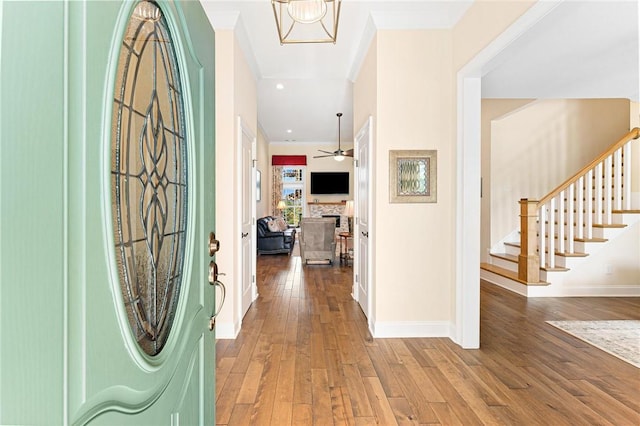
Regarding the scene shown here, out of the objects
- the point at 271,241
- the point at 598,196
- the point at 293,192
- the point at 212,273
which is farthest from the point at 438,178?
the point at 293,192

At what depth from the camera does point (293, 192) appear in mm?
10977

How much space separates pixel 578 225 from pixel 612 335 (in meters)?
2.12

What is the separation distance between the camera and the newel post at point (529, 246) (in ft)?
15.4

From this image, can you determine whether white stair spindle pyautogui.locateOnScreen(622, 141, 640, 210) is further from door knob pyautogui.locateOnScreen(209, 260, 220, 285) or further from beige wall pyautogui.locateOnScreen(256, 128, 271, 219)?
beige wall pyautogui.locateOnScreen(256, 128, 271, 219)

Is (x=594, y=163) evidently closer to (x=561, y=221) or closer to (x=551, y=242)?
(x=561, y=221)

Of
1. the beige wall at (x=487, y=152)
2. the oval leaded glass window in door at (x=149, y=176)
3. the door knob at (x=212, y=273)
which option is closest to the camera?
the oval leaded glass window in door at (x=149, y=176)

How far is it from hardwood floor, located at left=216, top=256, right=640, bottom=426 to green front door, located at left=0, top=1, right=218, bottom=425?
1289mm

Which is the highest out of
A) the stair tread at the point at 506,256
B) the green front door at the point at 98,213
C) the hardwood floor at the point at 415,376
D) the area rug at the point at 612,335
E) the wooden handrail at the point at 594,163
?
the wooden handrail at the point at 594,163

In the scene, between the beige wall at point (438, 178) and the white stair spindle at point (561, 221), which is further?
the white stair spindle at point (561, 221)

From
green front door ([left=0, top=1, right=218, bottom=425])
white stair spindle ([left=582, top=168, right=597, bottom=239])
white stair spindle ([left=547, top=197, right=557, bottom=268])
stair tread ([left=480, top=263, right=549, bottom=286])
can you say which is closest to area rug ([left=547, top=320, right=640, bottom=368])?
stair tread ([left=480, top=263, right=549, bottom=286])

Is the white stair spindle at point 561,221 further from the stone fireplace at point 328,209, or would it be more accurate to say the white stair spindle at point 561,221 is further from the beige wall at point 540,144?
the stone fireplace at point 328,209

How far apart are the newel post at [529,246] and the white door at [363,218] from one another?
7.79 ft

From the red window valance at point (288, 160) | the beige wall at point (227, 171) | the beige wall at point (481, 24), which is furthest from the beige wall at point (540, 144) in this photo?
the red window valance at point (288, 160)

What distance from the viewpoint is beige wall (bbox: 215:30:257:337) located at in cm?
323
